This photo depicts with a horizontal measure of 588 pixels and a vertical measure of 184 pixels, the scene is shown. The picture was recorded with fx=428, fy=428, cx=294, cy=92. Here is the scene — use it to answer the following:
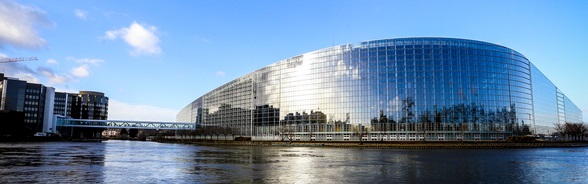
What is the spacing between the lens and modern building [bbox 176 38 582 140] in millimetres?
140375

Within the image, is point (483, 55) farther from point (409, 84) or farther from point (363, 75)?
point (363, 75)

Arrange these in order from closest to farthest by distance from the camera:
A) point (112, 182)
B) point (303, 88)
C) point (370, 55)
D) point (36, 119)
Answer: point (112, 182) → point (370, 55) → point (303, 88) → point (36, 119)

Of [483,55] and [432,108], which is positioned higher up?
[483,55]

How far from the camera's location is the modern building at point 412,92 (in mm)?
140375

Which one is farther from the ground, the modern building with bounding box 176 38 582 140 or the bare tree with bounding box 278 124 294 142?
the modern building with bounding box 176 38 582 140

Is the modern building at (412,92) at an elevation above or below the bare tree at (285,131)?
above

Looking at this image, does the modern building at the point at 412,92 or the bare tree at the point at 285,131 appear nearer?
the modern building at the point at 412,92

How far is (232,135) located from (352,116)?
2263 inches

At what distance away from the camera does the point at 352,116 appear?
14812 centimetres

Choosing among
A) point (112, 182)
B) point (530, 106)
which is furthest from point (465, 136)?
point (112, 182)

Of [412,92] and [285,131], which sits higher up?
[412,92]

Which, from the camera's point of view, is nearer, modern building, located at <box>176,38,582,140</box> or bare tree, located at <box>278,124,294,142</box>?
modern building, located at <box>176,38,582,140</box>

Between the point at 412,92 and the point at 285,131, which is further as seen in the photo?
the point at 285,131

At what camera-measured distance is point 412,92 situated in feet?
467
